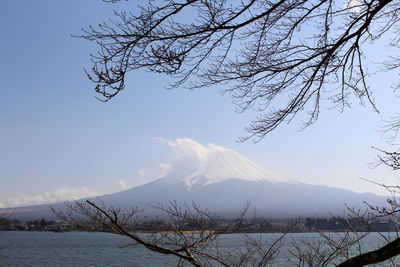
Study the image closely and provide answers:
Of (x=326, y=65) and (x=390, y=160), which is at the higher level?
(x=326, y=65)

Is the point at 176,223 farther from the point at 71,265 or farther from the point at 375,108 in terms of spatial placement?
the point at 71,265

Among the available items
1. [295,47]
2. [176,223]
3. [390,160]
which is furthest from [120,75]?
[390,160]

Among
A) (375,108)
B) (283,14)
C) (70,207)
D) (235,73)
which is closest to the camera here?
(70,207)

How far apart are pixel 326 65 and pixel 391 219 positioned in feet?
3.69

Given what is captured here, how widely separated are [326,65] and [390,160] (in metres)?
0.82

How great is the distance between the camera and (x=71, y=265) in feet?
85.8

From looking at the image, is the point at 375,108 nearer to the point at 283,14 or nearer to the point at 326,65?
the point at 326,65

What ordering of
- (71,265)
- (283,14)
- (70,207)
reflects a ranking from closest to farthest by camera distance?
(70,207) → (283,14) → (71,265)

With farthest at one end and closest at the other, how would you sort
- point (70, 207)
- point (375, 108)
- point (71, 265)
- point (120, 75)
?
point (71, 265) < point (375, 108) < point (70, 207) < point (120, 75)

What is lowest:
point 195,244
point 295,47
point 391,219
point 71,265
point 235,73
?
point 71,265

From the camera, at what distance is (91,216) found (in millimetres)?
1933

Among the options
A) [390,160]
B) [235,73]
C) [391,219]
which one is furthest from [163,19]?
[391,219]

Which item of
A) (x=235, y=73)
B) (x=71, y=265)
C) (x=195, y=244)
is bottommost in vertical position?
(x=71, y=265)

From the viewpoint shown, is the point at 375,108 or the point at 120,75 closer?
the point at 120,75
